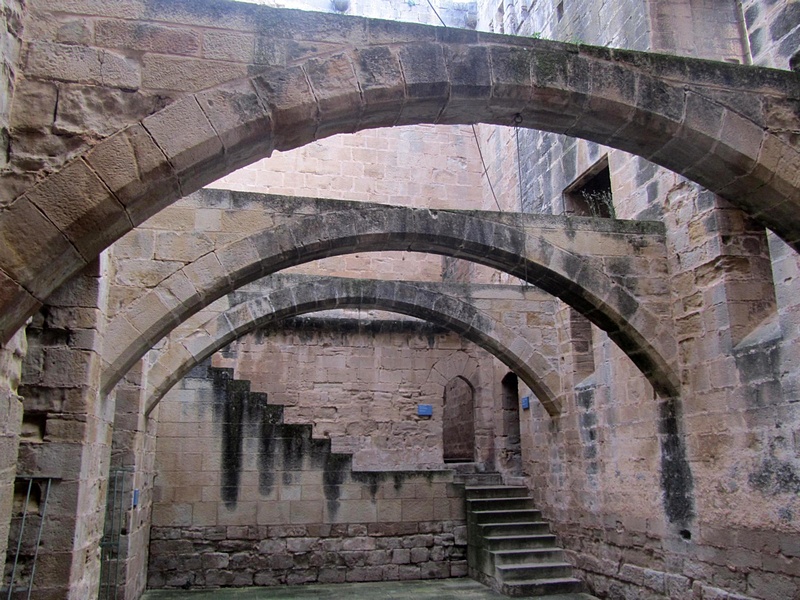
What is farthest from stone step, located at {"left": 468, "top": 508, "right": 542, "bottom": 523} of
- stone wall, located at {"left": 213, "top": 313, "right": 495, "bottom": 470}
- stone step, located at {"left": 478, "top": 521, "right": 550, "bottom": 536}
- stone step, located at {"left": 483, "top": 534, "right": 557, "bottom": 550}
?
stone wall, located at {"left": 213, "top": 313, "right": 495, "bottom": 470}

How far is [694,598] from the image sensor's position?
5.89m

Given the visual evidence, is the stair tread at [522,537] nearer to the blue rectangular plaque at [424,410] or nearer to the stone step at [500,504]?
the stone step at [500,504]

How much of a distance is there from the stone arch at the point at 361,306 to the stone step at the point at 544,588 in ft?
6.05

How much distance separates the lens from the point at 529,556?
27.6 ft

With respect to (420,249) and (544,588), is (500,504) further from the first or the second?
(420,249)

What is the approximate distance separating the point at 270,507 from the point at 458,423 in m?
5.20

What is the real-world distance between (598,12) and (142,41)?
6.28 metres

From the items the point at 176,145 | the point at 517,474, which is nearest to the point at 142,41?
the point at 176,145

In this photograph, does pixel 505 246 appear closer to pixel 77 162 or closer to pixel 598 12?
pixel 598 12

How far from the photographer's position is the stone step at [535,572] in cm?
808

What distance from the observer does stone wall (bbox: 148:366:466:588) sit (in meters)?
8.73

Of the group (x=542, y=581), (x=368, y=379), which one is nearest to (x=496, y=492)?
(x=542, y=581)

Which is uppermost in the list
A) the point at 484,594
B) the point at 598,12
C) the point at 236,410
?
the point at 598,12

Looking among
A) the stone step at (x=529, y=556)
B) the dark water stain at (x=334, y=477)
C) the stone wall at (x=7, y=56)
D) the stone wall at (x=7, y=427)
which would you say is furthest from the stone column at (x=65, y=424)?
the stone step at (x=529, y=556)
